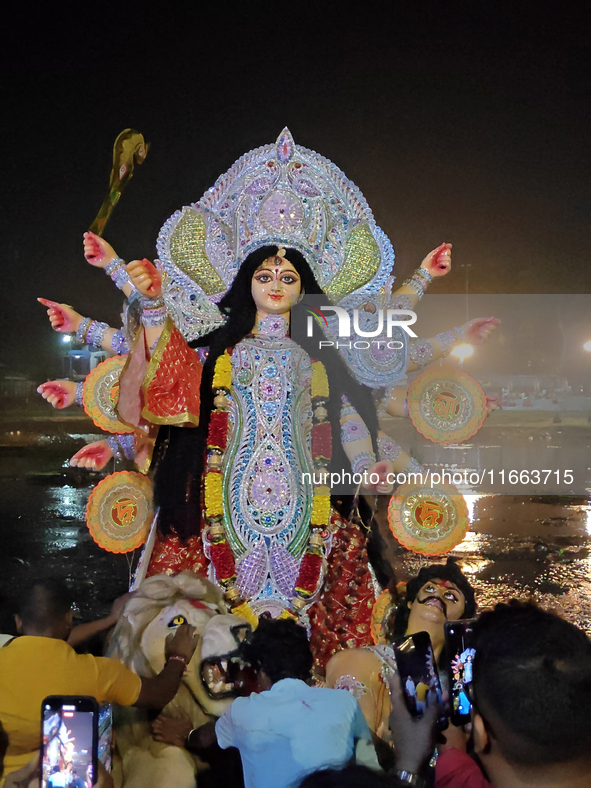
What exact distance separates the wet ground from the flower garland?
0.52 metres

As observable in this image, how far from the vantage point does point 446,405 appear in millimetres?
3467

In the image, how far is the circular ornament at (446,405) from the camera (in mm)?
3447

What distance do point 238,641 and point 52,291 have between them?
3336 mm

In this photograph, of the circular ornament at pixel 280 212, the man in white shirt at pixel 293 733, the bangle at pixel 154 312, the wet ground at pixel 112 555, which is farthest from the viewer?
the wet ground at pixel 112 555

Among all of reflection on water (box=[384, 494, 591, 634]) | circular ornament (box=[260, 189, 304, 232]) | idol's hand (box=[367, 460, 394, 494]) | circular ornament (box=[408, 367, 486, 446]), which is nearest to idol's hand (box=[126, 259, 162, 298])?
circular ornament (box=[260, 189, 304, 232])

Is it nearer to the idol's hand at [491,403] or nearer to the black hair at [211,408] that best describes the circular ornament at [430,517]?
the black hair at [211,408]

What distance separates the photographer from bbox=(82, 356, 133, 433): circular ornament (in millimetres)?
3385

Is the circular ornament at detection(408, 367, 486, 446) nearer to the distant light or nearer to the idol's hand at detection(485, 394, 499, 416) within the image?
the idol's hand at detection(485, 394, 499, 416)

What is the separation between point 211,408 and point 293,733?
5.79ft

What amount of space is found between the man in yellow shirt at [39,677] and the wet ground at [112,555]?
162cm

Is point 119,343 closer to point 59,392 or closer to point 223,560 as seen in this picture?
point 59,392

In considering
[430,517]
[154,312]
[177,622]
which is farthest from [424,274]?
[177,622]

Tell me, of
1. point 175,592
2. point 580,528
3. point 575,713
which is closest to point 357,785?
point 575,713

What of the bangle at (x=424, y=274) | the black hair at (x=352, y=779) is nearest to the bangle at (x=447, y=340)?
the bangle at (x=424, y=274)
